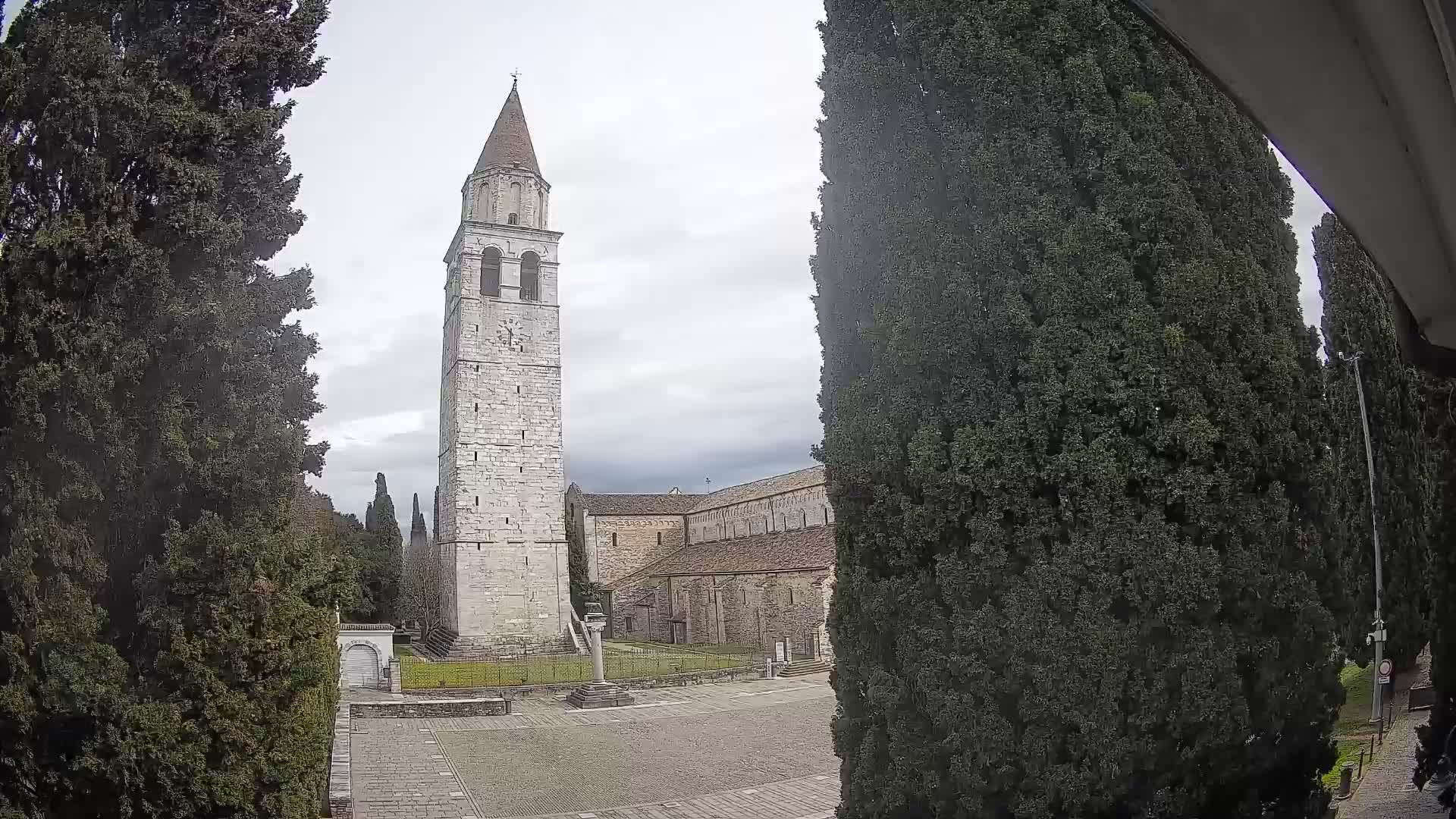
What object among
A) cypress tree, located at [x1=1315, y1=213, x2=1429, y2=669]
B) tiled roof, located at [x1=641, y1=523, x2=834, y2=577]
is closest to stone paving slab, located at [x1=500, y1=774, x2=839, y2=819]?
cypress tree, located at [x1=1315, y1=213, x2=1429, y2=669]

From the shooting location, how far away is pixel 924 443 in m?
5.43

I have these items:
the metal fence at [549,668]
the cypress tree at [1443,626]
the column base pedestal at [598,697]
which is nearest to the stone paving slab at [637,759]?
the column base pedestal at [598,697]

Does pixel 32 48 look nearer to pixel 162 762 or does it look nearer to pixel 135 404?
pixel 135 404

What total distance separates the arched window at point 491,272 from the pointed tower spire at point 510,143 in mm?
3507

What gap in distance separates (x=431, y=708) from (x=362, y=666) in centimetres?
507

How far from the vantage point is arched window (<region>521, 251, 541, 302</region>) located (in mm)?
34406

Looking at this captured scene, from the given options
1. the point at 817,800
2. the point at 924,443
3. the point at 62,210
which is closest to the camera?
the point at 924,443

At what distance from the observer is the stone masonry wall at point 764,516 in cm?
3656

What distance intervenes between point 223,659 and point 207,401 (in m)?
1.83

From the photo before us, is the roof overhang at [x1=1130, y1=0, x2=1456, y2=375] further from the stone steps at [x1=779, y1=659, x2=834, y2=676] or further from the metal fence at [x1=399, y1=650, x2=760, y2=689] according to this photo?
the stone steps at [x1=779, y1=659, x2=834, y2=676]

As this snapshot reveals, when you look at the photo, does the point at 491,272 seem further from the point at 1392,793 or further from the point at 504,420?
the point at 1392,793

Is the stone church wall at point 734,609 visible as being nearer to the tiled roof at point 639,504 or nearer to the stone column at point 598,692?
the tiled roof at point 639,504

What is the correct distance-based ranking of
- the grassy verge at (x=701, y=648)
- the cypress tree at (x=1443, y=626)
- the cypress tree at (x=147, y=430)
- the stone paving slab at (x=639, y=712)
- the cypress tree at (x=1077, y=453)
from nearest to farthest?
the cypress tree at (x=1077, y=453) → the cypress tree at (x=147, y=430) → the cypress tree at (x=1443, y=626) → the stone paving slab at (x=639, y=712) → the grassy verge at (x=701, y=648)

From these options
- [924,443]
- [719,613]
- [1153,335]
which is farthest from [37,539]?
[719,613]
